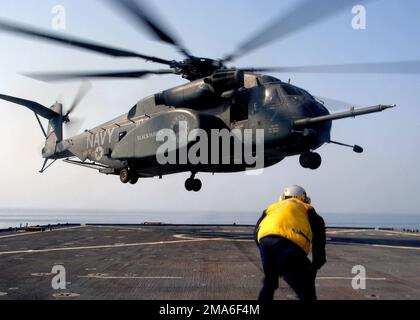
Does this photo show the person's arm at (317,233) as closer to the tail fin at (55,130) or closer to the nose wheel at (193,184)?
the nose wheel at (193,184)

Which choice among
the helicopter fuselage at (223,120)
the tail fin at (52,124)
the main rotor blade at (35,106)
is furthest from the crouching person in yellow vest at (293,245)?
the tail fin at (52,124)

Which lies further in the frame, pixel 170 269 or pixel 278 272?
pixel 170 269

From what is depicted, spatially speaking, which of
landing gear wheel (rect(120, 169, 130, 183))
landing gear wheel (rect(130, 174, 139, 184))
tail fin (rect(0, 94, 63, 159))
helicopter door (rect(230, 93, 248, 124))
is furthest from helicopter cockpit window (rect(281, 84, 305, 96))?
tail fin (rect(0, 94, 63, 159))

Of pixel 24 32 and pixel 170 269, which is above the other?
pixel 24 32

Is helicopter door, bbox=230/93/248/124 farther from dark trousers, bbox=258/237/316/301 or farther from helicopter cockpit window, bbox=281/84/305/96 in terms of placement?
dark trousers, bbox=258/237/316/301

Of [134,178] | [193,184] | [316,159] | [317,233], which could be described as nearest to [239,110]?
[316,159]

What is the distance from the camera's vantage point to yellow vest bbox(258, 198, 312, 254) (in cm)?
512

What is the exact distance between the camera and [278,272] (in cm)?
521

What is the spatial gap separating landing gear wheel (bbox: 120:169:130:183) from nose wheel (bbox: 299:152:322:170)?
1035 centimetres
